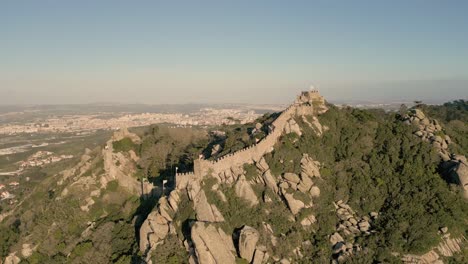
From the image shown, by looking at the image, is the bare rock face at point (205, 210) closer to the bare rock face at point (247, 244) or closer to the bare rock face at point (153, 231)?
the bare rock face at point (247, 244)

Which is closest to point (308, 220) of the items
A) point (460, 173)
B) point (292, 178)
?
point (292, 178)

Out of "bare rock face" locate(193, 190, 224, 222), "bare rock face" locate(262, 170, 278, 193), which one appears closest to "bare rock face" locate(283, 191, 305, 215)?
"bare rock face" locate(262, 170, 278, 193)

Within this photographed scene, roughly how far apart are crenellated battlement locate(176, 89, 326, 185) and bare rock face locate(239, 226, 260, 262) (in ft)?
25.0

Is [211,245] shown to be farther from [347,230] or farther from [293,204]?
[347,230]

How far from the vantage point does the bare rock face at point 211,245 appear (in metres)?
34.2

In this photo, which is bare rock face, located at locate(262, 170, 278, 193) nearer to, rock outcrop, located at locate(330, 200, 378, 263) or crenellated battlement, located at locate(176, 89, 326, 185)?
crenellated battlement, located at locate(176, 89, 326, 185)

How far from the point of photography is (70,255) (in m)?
43.1

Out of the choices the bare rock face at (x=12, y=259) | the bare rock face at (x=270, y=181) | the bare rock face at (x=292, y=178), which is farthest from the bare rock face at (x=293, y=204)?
the bare rock face at (x=12, y=259)

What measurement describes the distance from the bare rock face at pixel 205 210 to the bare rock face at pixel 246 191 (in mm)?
2926

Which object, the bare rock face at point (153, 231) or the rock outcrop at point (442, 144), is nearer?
the bare rock face at point (153, 231)

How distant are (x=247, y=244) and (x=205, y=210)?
5346 mm

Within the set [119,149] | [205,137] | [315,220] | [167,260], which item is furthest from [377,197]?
[119,149]

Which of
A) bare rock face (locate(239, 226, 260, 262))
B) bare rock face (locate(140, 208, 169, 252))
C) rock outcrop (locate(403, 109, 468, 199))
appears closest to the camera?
bare rock face (locate(239, 226, 260, 262))

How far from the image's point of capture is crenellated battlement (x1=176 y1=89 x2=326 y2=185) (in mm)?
39656
